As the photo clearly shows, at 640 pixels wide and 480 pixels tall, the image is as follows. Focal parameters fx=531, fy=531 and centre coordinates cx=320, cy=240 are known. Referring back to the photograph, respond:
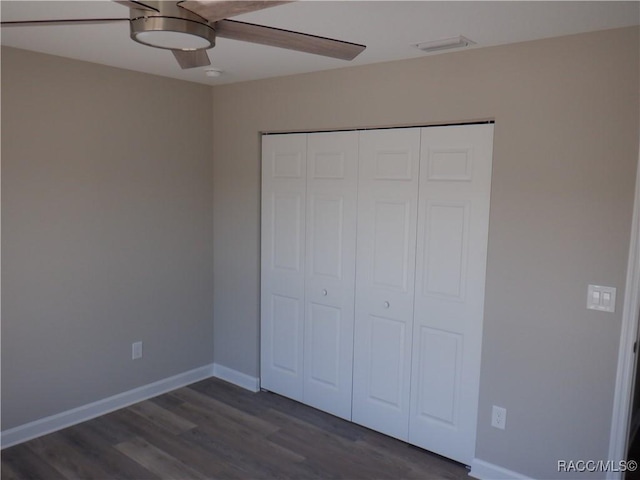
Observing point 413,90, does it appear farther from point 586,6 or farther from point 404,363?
point 404,363

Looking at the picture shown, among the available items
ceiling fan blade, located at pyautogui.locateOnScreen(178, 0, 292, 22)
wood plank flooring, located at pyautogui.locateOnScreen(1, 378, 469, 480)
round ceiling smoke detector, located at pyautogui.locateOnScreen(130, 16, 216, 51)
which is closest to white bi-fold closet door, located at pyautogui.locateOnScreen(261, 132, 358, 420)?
wood plank flooring, located at pyautogui.locateOnScreen(1, 378, 469, 480)

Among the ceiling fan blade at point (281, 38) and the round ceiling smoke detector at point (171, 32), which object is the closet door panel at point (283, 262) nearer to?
the ceiling fan blade at point (281, 38)

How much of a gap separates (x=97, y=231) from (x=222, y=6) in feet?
7.32

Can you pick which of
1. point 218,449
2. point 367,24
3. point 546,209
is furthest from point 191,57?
point 218,449

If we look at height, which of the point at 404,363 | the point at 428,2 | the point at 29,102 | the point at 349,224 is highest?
the point at 428,2

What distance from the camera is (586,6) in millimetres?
1977

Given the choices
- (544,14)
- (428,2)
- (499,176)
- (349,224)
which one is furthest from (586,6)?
(349,224)

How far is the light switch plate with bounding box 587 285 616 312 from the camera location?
2.33m

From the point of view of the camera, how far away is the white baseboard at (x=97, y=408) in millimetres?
3041

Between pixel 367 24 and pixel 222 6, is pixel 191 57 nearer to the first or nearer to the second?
pixel 222 6

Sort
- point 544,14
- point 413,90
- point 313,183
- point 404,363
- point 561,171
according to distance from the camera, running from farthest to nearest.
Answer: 1. point 313,183
2. point 404,363
3. point 413,90
4. point 561,171
5. point 544,14

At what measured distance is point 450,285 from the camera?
2.88 metres

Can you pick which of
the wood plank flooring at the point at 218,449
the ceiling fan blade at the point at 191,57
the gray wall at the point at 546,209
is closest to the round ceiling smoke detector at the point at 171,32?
the ceiling fan blade at the point at 191,57

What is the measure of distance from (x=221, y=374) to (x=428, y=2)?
3096mm
